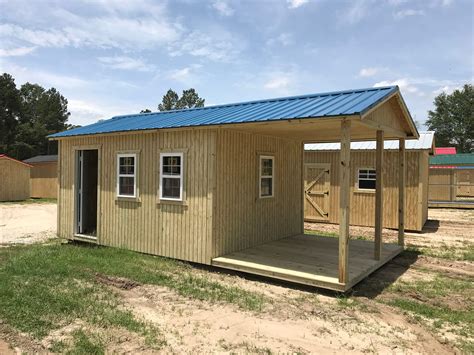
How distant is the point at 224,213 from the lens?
765cm

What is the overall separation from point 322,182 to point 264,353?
11030 mm

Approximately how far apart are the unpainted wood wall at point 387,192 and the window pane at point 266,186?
5.56m

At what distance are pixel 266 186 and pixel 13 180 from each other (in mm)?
22032

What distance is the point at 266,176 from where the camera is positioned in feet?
29.8

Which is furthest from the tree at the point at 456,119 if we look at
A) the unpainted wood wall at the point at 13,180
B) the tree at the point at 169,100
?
the unpainted wood wall at the point at 13,180

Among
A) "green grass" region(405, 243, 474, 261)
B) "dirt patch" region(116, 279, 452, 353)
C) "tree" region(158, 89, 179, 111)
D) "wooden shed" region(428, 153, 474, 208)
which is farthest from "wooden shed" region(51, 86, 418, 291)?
"tree" region(158, 89, 179, 111)

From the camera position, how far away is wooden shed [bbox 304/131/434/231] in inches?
502

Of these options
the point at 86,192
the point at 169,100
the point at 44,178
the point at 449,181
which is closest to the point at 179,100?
the point at 169,100

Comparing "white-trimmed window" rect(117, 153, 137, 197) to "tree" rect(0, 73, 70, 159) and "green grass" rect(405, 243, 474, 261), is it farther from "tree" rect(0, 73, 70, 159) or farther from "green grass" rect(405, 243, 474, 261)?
"tree" rect(0, 73, 70, 159)

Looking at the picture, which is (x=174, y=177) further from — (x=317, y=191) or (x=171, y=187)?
(x=317, y=191)

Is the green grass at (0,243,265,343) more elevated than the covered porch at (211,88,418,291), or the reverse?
the covered porch at (211,88,418,291)

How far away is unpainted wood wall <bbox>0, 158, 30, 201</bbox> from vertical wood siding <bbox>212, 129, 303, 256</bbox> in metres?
21.4

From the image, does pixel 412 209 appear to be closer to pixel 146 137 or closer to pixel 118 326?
pixel 146 137

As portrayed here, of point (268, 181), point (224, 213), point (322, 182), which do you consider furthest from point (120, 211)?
point (322, 182)
